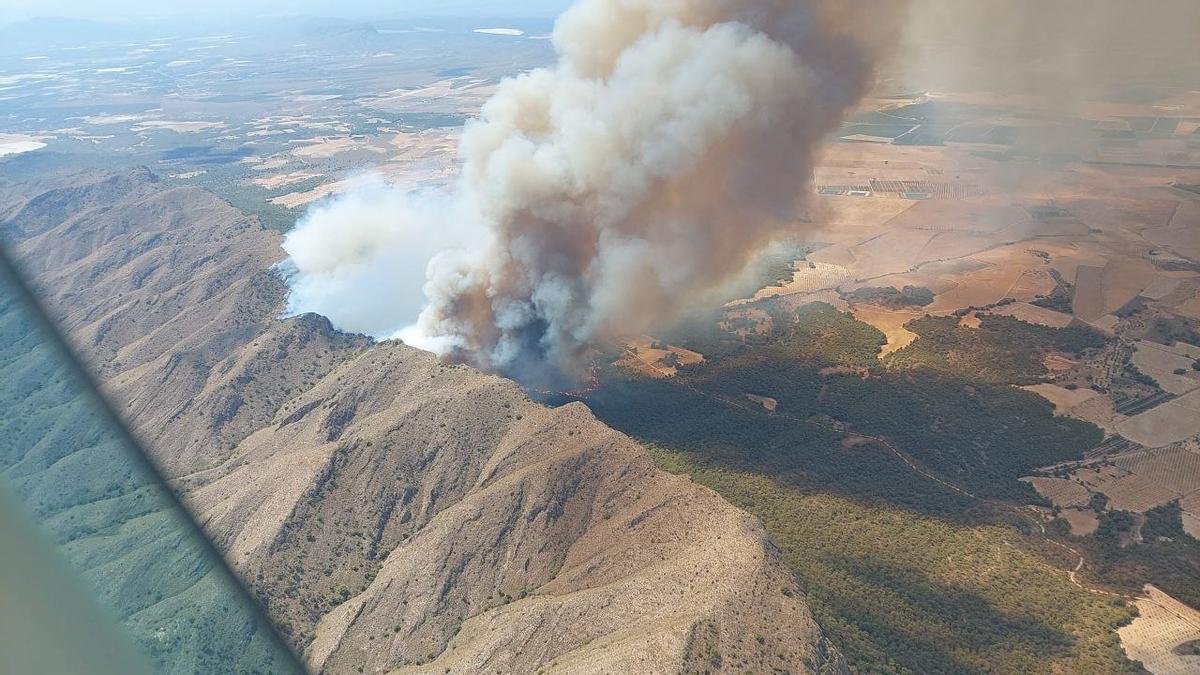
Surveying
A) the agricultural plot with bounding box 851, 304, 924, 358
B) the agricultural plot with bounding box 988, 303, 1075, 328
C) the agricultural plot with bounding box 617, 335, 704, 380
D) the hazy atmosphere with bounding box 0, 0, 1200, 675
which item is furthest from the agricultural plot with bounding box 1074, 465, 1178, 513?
the agricultural plot with bounding box 617, 335, 704, 380

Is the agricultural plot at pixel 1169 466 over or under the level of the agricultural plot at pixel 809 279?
over

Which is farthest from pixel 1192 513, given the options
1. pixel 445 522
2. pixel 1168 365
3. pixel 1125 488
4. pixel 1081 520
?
pixel 445 522

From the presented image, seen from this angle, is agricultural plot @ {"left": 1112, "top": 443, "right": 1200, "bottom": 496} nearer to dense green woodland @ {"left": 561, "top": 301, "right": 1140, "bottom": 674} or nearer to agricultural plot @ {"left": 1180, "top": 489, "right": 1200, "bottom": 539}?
agricultural plot @ {"left": 1180, "top": 489, "right": 1200, "bottom": 539}

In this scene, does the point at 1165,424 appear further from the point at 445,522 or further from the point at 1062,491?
the point at 445,522

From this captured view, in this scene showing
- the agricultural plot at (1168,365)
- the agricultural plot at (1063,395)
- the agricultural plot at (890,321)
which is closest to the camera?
the agricultural plot at (1063,395)

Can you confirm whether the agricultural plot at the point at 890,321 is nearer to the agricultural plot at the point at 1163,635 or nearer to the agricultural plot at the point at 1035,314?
the agricultural plot at the point at 1035,314

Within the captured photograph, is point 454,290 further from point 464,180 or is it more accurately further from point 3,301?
point 3,301

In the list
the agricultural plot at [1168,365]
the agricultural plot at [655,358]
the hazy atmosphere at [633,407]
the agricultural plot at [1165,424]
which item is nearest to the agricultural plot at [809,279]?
the hazy atmosphere at [633,407]
